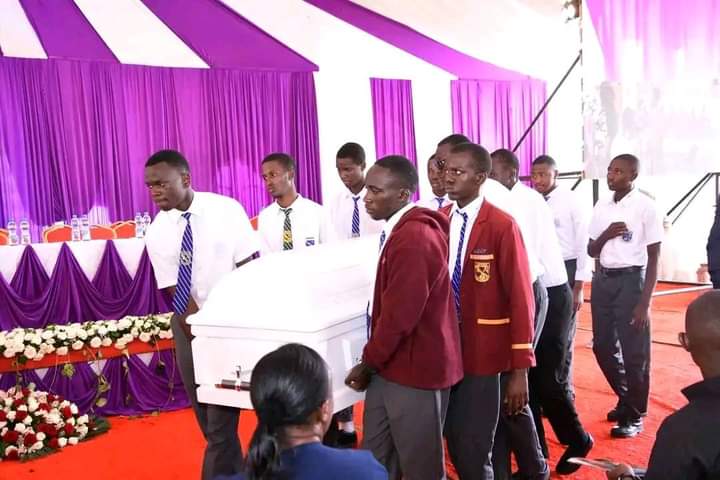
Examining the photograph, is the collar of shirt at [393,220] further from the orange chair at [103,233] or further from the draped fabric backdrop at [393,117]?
the draped fabric backdrop at [393,117]

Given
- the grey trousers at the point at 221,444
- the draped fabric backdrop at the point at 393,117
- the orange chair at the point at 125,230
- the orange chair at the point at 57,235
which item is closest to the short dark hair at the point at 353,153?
the grey trousers at the point at 221,444

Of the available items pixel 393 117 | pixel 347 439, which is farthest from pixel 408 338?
pixel 393 117

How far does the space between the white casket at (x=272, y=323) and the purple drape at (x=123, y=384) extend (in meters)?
2.46

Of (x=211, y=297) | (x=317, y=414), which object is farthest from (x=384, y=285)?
(x=317, y=414)

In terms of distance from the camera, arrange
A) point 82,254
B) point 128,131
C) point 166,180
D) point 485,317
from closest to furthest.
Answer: point 485,317, point 166,180, point 82,254, point 128,131

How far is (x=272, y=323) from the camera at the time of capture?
7.73 feet

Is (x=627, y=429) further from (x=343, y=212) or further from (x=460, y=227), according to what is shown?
(x=343, y=212)

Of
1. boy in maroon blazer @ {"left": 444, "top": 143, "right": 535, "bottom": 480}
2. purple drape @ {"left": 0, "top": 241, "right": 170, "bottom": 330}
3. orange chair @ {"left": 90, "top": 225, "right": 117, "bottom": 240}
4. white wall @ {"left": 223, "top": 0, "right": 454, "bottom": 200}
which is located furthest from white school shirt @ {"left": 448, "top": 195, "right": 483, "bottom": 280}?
white wall @ {"left": 223, "top": 0, "right": 454, "bottom": 200}

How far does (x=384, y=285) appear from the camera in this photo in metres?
2.25

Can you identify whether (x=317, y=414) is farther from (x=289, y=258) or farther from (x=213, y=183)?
(x=213, y=183)

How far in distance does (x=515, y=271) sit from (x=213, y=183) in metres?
8.00

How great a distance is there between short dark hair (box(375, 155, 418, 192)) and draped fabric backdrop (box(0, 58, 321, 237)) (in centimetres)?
757

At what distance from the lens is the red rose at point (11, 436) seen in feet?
13.0

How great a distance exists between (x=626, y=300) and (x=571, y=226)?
677 mm
